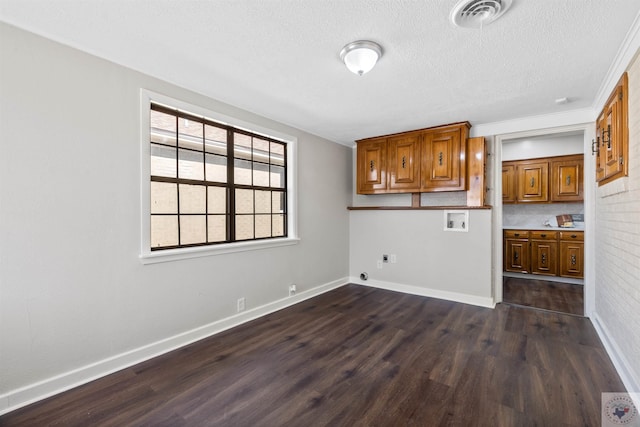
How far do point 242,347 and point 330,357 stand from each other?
0.81 metres

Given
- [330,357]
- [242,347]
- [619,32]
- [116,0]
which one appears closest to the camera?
[116,0]

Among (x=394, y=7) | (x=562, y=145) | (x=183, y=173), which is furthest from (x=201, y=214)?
(x=562, y=145)

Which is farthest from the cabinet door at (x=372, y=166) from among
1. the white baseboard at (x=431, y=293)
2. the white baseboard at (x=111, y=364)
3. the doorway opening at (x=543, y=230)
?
the white baseboard at (x=111, y=364)

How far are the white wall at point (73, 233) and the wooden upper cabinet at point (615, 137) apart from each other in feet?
11.1

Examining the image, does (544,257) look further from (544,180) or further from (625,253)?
(625,253)

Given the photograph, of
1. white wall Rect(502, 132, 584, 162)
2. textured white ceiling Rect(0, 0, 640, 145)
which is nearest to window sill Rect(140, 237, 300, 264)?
textured white ceiling Rect(0, 0, 640, 145)

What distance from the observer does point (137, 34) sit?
1893 mm

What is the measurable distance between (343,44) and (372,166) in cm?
268

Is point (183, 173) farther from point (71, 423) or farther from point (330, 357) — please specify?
point (330, 357)

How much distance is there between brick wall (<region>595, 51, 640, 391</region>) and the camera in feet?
6.09

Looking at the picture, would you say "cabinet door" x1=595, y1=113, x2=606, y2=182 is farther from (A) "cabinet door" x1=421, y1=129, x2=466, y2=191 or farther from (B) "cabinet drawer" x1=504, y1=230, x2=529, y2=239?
(B) "cabinet drawer" x1=504, y1=230, x2=529, y2=239

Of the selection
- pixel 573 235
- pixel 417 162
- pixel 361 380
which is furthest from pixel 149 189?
pixel 573 235

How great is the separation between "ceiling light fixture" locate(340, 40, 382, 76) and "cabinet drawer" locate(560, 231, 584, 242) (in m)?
4.75

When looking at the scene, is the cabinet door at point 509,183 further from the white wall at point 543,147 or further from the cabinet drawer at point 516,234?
the cabinet drawer at point 516,234
